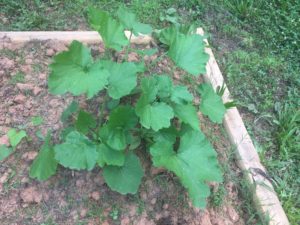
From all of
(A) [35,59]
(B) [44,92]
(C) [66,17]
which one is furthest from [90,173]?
(C) [66,17]

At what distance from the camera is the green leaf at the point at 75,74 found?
1.95 meters

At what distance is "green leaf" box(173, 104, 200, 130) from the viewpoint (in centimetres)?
219

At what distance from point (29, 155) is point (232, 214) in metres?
1.18

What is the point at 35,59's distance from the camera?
2.73m

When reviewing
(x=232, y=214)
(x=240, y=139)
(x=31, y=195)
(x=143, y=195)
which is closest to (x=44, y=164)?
(x=31, y=195)

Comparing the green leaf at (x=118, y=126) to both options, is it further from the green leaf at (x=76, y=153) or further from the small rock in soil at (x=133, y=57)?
the small rock in soil at (x=133, y=57)

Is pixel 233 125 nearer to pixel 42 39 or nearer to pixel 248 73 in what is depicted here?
pixel 248 73

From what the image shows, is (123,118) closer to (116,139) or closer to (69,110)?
(116,139)

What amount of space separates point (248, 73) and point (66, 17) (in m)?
1.49

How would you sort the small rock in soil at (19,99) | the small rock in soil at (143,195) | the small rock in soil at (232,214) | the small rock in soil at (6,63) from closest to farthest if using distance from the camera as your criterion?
the small rock in soil at (143,195)
the small rock in soil at (232,214)
the small rock in soil at (19,99)
the small rock in soil at (6,63)

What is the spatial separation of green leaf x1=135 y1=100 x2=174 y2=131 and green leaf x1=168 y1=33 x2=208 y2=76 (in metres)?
0.37

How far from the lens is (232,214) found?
238 cm

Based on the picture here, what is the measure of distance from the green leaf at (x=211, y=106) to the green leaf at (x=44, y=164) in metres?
0.84

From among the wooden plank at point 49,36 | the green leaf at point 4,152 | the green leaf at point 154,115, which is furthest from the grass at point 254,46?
the green leaf at point 4,152
